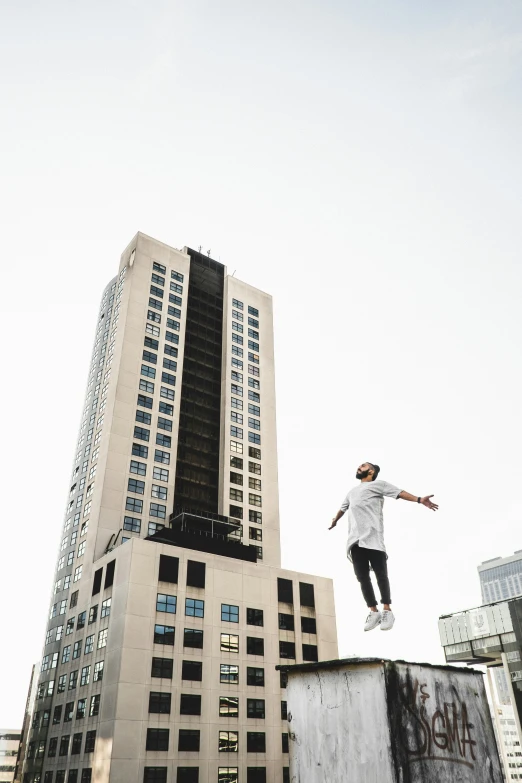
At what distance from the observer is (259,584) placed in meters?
64.8

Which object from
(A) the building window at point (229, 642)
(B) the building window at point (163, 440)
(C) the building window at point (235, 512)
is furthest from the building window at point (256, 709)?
(B) the building window at point (163, 440)

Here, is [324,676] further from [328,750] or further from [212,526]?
[212,526]

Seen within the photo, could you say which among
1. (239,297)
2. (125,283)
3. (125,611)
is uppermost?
(239,297)

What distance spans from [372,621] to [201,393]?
76381mm

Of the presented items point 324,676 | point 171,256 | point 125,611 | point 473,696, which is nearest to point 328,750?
point 324,676

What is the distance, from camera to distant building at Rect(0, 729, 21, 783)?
132625 mm

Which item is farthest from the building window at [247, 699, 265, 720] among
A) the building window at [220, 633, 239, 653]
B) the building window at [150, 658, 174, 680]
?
the building window at [150, 658, 174, 680]

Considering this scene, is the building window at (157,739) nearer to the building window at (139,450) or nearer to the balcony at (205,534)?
the balcony at (205,534)

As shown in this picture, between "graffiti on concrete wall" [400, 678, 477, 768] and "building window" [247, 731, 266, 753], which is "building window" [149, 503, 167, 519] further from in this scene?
"graffiti on concrete wall" [400, 678, 477, 768]

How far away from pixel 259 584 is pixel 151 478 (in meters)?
18.9

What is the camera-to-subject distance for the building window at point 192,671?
55344 millimetres

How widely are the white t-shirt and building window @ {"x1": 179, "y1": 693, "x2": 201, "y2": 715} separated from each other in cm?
5343

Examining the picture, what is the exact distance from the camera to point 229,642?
59.4 m

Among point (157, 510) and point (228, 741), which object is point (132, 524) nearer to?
point (157, 510)
